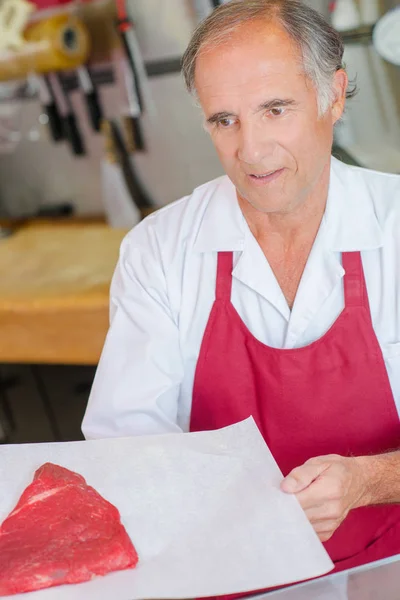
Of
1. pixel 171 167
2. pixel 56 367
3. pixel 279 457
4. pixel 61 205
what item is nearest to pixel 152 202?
pixel 171 167

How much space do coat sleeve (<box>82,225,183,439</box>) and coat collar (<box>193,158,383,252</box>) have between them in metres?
0.13

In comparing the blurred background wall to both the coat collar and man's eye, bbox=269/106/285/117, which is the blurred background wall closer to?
the coat collar

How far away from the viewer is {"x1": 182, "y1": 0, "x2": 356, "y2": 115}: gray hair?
52.2 inches

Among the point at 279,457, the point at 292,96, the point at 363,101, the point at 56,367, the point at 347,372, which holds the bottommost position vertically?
the point at 56,367

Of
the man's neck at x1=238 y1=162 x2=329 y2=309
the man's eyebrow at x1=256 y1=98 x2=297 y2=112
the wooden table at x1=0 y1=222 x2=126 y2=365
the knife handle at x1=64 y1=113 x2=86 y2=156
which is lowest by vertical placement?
the wooden table at x1=0 y1=222 x2=126 y2=365

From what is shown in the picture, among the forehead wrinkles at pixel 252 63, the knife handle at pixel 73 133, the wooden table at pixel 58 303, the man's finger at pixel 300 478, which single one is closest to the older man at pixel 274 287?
the forehead wrinkles at pixel 252 63

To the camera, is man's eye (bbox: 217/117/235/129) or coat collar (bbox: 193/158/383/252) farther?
coat collar (bbox: 193/158/383/252)

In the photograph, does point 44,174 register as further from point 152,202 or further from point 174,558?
point 174,558

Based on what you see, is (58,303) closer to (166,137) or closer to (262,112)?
(166,137)

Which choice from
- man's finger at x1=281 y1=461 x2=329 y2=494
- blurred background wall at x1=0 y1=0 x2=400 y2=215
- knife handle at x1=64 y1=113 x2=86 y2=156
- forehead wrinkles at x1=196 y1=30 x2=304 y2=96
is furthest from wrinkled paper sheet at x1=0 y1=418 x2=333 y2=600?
knife handle at x1=64 y1=113 x2=86 y2=156

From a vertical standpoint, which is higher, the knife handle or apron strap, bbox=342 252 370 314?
the knife handle

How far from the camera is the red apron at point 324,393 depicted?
1.46 metres

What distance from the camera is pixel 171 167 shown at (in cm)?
294

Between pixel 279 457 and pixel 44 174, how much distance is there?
7.22 feet
